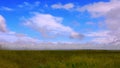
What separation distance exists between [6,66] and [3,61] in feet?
7.34

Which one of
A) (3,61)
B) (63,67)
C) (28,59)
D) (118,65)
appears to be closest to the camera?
(63,67)

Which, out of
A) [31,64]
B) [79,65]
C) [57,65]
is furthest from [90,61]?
[31,64]

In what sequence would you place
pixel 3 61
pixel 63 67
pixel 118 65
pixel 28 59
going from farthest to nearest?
pixel 28 59 → pixel 3 61 → pixel 118 65 → pixel 63 67

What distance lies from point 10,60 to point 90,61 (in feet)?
35.3

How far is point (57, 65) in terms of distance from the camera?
96.4ft

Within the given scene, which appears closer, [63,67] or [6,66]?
[63,67]

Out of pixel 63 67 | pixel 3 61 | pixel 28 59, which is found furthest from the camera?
pixel 28 59

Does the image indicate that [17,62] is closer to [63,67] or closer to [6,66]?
[6,66]

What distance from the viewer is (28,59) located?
37844 mm

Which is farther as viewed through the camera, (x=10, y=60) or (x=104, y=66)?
(x=10, y=60)

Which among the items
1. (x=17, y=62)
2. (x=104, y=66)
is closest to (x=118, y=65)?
(x=104, y=66)

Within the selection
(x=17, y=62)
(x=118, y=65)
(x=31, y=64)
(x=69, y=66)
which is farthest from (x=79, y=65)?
(x=17, y=62)

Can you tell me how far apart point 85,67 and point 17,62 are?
10402mm

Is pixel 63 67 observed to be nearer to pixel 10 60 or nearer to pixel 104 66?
pixel 104 66
